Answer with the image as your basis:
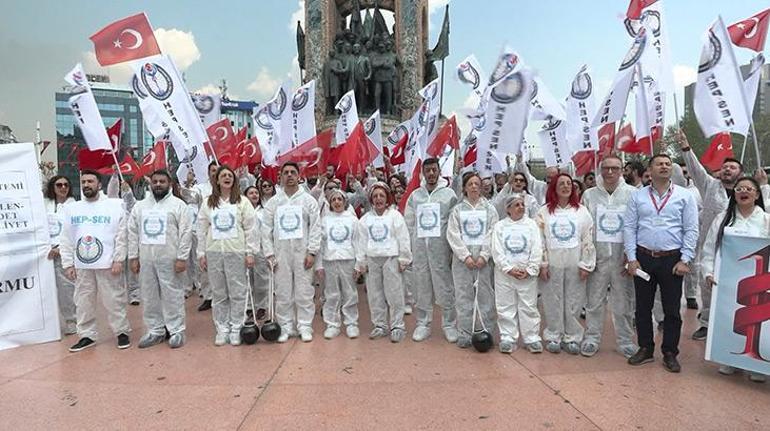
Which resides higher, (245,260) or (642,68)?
(642,68)

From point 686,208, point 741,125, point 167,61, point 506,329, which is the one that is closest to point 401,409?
point 506,329

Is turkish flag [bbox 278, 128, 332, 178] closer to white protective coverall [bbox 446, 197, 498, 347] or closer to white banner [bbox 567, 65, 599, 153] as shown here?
white protective coverall [bbox 446, 197, 498, 347]

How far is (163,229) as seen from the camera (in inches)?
207

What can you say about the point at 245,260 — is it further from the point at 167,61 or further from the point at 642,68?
the point at 642,68

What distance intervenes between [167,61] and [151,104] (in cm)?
53

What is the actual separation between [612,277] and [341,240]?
2771mm

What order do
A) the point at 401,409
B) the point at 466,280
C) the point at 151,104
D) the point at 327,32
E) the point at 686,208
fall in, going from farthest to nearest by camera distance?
the point at 327,32, the point at 151,104, the point at 466,280, the point at 686,208, the point at 401,409

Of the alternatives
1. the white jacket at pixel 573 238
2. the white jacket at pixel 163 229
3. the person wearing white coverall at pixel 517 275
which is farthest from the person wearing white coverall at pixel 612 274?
the white jacket at pixel 163 229

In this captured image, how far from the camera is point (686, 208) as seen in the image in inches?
173

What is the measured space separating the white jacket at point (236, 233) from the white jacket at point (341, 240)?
0.73 meters

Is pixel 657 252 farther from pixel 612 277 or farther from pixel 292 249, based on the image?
pixel 292 249

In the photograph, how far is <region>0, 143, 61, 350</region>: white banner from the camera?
546 centimetres

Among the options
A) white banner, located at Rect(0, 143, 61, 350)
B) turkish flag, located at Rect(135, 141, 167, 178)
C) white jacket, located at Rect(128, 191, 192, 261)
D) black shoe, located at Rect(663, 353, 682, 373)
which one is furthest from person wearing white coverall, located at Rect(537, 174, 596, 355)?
turkish flag, located at Rect(135, 141, 167, 178)

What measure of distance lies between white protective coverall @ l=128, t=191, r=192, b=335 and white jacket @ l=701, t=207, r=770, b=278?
196 inches
